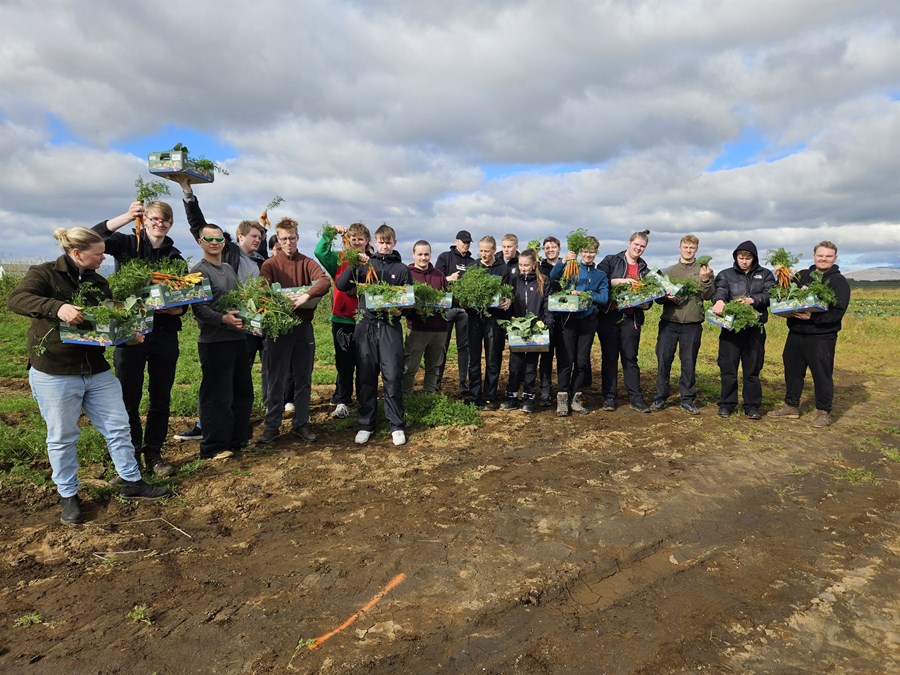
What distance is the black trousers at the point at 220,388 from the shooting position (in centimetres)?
562

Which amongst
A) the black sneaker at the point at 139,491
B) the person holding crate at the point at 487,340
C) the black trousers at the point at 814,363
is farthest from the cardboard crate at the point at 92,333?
the black trousers at the point at 814,363

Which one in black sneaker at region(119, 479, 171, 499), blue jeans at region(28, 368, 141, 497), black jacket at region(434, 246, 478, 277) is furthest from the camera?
black jacket at region(434, 246, 478, 277)

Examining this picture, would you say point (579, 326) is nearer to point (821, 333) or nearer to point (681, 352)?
point (681, 352)

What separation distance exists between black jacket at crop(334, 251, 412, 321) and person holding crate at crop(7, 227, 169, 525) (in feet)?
8.01

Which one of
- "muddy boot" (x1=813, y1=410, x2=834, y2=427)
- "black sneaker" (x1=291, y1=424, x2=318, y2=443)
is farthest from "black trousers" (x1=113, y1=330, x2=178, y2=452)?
"muddy boot" (x1=813, y1=410, x2=834, y2=427)

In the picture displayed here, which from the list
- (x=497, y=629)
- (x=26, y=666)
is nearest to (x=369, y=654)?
(x=497, y=629)

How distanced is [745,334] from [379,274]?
18.5 feet

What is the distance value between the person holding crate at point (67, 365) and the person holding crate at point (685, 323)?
717 centimetres

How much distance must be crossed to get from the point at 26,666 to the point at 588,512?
161 inches

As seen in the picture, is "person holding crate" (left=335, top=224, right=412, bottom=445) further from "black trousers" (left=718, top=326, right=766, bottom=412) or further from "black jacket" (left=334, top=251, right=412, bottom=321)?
"black trousers" (left=718, top=326, right=766, bottom=412)

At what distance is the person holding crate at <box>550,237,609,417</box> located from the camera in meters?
7.79

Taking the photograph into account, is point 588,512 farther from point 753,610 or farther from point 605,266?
point 605,266

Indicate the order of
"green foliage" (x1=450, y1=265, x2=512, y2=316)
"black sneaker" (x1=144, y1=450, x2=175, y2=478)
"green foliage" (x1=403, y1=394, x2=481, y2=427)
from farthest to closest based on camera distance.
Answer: "green foliage" (x1=450, y1=265, x2=512, y2=316) < "green foliage" (x1=403, y1=394, x2=481, y2=427) < "black sneaker" (x1=144, y1=450, x2=175, y2=478)

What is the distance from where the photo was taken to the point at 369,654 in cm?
300
